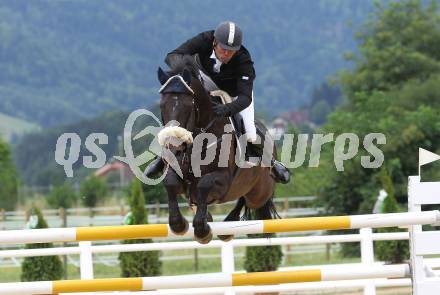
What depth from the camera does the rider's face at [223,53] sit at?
6316 mm

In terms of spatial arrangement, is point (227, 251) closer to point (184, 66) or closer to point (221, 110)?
point (221, 110)

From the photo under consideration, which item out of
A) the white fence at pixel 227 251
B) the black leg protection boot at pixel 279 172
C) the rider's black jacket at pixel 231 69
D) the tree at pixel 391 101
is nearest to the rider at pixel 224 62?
the rider's black jacket at pixel 231 69

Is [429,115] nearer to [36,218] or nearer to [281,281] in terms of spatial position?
[36,218]

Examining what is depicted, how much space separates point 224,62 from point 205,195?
1.04 m

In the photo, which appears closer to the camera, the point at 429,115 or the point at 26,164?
the point at 429,115

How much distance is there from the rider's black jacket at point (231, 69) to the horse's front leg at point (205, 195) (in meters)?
0.50

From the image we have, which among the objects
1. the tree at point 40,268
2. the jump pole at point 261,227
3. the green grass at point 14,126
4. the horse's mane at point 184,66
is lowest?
the jump pole at point 261,227

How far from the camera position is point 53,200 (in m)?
33.2

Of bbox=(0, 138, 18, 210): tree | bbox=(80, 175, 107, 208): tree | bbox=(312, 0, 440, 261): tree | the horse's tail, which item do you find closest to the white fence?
the horse's tail

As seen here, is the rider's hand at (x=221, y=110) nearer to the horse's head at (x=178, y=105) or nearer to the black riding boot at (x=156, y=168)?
the horse's head at (x=178, y=105)

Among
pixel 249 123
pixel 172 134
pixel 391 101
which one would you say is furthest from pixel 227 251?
pixel 391 101

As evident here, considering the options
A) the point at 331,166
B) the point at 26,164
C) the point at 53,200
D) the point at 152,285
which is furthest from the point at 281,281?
the point at 26,164

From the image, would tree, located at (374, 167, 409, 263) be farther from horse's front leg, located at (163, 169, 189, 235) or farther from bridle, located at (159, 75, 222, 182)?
horse's front leg, located at (163, 169, 189, 235)

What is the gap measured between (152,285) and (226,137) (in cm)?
145
